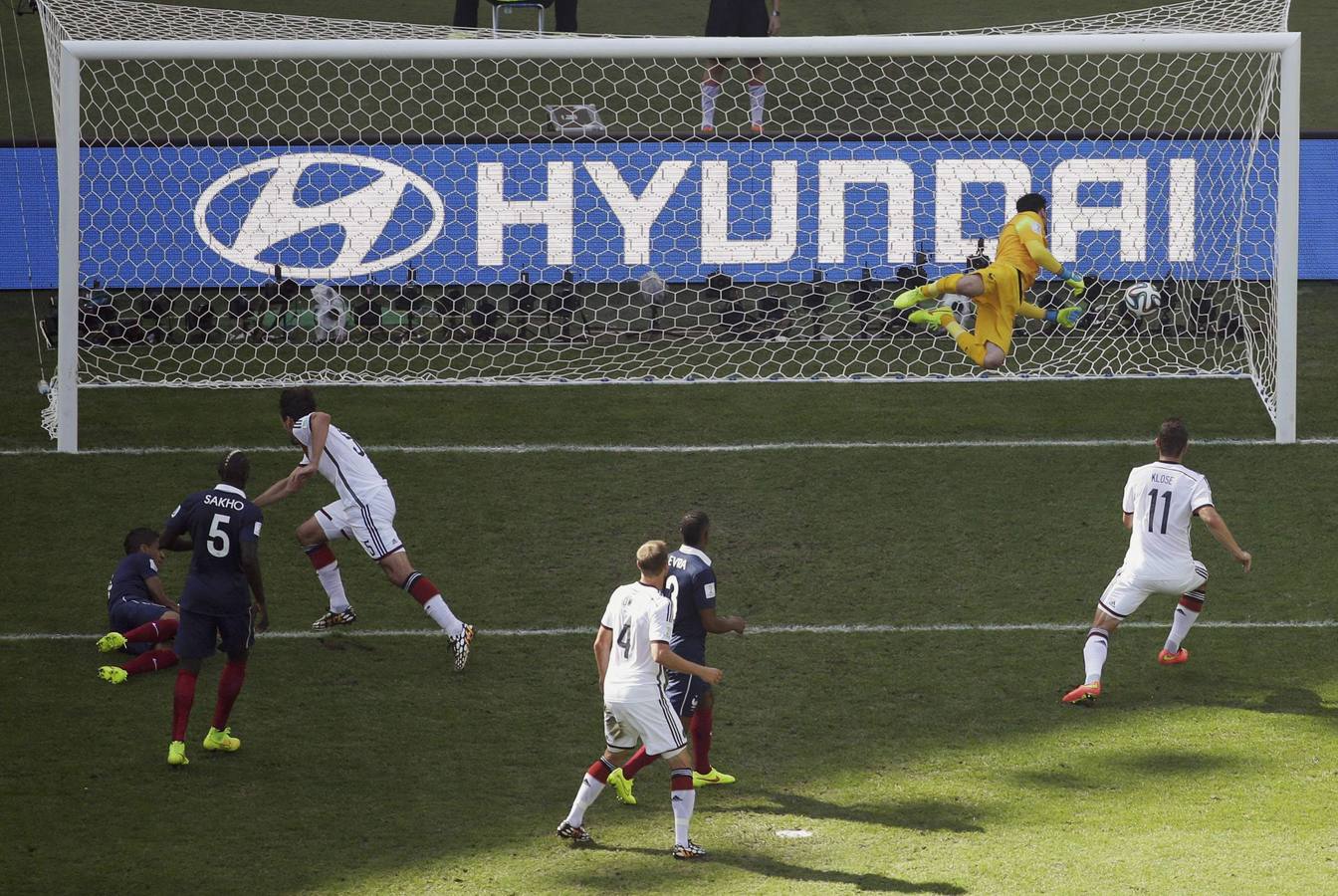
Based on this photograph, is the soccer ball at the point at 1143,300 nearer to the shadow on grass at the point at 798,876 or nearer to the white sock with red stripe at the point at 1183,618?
the white sock with red stripe at the point at 1183,618

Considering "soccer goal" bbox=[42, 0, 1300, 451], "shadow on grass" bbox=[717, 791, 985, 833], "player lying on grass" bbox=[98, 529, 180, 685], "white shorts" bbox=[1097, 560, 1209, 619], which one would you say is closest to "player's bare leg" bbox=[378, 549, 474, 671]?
"player lying on grass" bbox=[98, 529, 180, 685]

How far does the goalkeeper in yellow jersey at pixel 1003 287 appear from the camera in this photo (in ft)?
42.1

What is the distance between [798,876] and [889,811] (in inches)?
37.9

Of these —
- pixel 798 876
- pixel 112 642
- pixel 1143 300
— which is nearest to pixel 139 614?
pixel 112 642

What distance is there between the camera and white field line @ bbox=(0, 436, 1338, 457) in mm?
14641

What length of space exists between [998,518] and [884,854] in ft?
17.4

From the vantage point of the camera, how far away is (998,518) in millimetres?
13297

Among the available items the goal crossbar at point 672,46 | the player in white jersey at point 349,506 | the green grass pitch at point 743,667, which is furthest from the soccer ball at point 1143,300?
the player in white jersey at point 349,506

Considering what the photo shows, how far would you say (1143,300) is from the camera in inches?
647

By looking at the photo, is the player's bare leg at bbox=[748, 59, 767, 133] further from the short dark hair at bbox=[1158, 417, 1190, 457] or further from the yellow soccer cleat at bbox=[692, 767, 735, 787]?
the yellow soccer cleat at bbox=[692, 767, 735, 787]

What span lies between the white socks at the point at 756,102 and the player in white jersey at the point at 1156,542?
831 centimetres

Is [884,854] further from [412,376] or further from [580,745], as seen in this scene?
[412,376]

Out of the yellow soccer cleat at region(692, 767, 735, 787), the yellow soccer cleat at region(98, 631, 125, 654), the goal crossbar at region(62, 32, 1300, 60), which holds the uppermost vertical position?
the goal crossbar at region(62, 32, 1300, 60)

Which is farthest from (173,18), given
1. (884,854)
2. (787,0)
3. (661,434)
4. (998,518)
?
(787,0)
